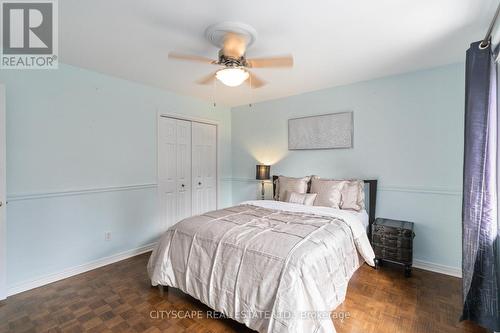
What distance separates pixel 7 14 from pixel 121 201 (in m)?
2.18

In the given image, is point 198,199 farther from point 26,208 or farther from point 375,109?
point 375,109

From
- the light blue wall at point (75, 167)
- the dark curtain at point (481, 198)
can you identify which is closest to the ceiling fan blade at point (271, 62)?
the dark curtain at point (481, 198)

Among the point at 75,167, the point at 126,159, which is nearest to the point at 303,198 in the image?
the point at 126,159

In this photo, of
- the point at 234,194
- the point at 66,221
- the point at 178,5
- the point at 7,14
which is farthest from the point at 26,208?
the point at 234,194

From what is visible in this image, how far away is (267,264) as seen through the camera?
1645 mm

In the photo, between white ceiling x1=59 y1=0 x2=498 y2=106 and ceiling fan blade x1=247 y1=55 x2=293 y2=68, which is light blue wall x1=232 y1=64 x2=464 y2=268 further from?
Answer: ceiling fan blade x1=247 y1=55 x2=293 y2=68

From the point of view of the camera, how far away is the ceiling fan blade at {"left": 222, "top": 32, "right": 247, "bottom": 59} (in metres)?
1.98

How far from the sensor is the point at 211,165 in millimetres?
4582

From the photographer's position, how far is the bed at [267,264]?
1517 millimetres

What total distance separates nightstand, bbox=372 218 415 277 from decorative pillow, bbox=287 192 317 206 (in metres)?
0.79

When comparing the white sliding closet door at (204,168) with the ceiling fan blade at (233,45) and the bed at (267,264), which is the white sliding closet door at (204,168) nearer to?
the bed at (267,264)

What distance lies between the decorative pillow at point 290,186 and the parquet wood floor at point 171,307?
4.11 ft

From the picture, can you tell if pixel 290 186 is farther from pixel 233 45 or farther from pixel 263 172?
pixel 233 45

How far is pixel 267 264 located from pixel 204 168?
3049 mm
